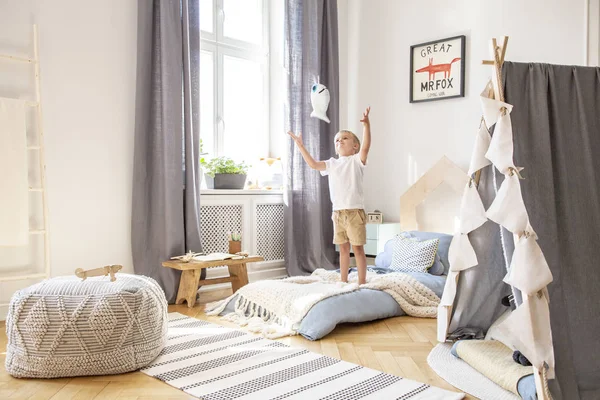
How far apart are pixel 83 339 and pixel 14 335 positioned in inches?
10.9

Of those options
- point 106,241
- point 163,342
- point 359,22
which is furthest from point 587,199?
point 359,22

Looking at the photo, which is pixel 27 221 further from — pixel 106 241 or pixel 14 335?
pixel 14 335

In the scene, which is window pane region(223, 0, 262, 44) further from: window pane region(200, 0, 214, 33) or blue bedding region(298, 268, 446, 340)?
blue bedding region(298, 268, 446, 340)

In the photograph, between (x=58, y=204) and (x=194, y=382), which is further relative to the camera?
(x=58, y=204)

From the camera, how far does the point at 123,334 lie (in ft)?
7.09

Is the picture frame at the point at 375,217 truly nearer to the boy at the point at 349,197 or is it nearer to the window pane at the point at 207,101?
the boy at the point at 349,197

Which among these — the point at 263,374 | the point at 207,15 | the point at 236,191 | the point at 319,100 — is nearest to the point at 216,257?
the point at 236,191

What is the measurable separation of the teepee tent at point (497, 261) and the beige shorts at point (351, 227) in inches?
36.8

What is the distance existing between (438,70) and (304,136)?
Answer: 1.16 m

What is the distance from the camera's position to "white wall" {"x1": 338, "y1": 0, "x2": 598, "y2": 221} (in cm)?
386

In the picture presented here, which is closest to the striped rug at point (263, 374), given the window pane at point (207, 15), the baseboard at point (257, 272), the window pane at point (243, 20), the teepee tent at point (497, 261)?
the teepee tent at point (497, 261)

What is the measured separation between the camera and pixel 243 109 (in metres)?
4.63

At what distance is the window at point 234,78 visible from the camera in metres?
4.36

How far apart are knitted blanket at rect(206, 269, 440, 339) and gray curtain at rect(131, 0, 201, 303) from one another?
537 millimetres
